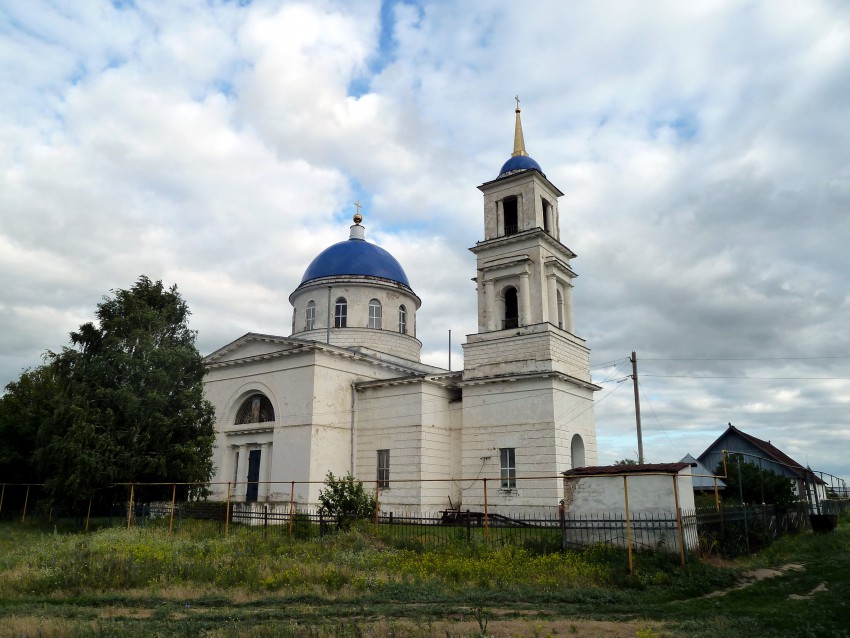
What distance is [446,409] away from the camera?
26.9 meters

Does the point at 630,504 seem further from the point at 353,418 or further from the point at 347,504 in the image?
the point at 353,418

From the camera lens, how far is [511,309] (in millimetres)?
27469

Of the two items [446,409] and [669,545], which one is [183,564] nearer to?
[669,545]

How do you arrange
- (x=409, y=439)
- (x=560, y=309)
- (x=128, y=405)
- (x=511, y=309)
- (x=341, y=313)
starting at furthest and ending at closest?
(x=341, y=313), (x=560, y=309), (x=511, y=309), (x=409, y=439), (x=128, y=405)

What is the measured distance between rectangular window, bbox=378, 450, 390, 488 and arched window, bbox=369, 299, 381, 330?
828 cm

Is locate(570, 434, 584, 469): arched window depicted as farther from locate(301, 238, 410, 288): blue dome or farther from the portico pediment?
locate(301, 238, 410, 288): blue dome

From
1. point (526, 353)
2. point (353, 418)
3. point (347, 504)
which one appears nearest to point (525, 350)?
point (526, 353)

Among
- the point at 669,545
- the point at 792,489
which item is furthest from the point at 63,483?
the point at 792,489

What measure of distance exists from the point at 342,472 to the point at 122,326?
10.3 m

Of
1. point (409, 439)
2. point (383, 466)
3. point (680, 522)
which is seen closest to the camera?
point (680, 522)

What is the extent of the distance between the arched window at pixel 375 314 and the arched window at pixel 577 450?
1210cm

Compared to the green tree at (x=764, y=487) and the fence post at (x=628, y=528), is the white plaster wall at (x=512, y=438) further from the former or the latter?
the fence post at (x=628, y=528)

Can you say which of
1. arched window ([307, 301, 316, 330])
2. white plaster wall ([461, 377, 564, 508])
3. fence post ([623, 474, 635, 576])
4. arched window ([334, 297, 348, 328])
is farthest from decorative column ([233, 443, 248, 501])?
fence post ([623, 474, 635, 576])

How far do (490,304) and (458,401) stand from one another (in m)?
4.37
